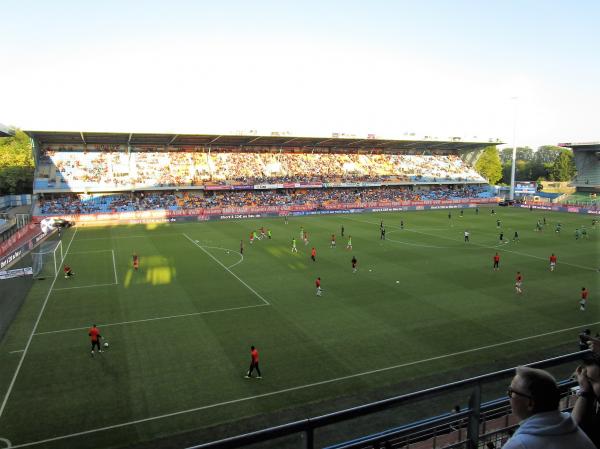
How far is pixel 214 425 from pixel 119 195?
2431 inches

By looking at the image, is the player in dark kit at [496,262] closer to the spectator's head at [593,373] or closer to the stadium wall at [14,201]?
the spectator's head at [593,373]

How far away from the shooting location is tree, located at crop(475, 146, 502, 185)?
118m

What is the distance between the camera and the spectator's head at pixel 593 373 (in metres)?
3.30

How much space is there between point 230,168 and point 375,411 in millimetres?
76242

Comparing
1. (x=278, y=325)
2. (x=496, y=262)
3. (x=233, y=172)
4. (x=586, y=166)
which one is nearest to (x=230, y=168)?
(x=233, y=172)

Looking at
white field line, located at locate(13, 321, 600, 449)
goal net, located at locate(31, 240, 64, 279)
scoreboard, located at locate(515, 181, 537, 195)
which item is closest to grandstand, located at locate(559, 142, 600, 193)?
scoreboard, located at locate(515, 181, 537, 195)

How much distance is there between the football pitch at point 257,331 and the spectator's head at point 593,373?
35.7 feet

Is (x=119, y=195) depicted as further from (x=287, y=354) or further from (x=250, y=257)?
(x=287, y=354)

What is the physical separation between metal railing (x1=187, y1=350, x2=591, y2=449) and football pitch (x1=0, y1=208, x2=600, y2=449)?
9.48 m

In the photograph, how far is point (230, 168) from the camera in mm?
77938

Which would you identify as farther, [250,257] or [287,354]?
[250,257]

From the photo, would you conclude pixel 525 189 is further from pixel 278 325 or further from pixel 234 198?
pixel 278 325

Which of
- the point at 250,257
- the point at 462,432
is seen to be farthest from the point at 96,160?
the point at 462,432

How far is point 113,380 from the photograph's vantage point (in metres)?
15.5
